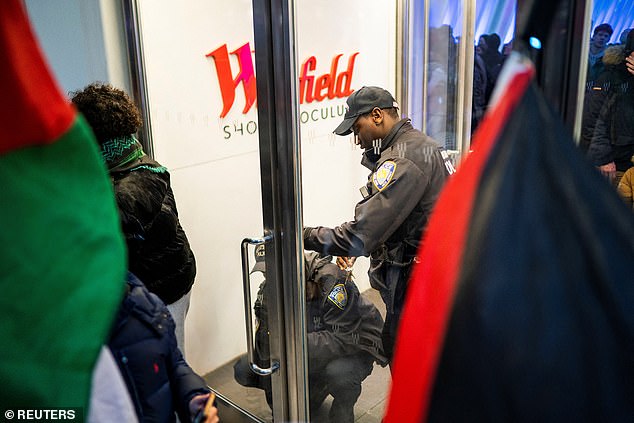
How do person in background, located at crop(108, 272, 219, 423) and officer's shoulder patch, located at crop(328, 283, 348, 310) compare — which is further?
officer's shoulder patch, located at crop(328, 283, 348, 310)

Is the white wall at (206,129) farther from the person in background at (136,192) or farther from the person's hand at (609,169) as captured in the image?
the person's hand at (609,169)

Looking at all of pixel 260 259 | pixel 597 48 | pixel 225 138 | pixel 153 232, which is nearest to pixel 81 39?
pixel 225 138

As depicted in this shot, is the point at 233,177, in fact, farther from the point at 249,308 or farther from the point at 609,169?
the point at 609,169

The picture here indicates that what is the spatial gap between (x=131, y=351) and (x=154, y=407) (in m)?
0.16

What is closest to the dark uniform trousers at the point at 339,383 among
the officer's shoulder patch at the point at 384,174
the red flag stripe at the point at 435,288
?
the officer's shoulder patch at the point at 384,174

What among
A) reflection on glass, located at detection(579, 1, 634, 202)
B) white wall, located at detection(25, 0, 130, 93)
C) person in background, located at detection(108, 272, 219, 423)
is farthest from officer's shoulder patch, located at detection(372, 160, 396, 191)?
white wall, located at detection(25, 0, 130, 93)

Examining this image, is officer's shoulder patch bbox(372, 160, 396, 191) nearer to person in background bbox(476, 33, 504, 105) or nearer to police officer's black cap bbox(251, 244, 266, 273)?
person in background bbox(476, 33, 504, 105)

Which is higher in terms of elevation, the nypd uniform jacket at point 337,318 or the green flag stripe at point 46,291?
the green flag stripe at point 46,291

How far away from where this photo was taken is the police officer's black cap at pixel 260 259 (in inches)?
93.4

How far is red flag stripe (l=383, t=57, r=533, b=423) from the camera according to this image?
25.6 inches

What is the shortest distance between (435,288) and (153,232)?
1.84 m

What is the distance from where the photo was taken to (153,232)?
2.33 metres

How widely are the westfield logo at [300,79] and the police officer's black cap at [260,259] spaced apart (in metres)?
0.61

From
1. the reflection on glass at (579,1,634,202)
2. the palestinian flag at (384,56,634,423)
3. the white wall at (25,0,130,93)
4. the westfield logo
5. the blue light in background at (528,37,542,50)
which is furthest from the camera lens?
the white wall at (25,0,130,93)
